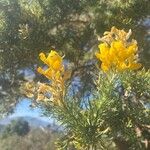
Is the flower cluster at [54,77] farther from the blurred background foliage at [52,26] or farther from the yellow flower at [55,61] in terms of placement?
the blurred background foliage at [52,26]

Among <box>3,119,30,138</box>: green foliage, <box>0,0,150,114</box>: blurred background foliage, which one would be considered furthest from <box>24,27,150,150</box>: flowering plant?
<box>3,119,30,138</box>: green foliage

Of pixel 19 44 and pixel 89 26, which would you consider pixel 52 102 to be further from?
pixel 89 26

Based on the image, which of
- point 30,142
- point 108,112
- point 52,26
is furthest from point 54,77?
point 30,142

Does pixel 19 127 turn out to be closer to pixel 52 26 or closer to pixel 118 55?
pixel 52 26

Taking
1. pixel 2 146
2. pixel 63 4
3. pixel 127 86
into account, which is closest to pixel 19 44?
pixel 63 4

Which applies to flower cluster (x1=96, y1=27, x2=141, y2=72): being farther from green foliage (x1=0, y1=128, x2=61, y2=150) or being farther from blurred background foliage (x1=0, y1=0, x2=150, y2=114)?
green foliage (x1=0, y1=128, x2=61, y2=150)

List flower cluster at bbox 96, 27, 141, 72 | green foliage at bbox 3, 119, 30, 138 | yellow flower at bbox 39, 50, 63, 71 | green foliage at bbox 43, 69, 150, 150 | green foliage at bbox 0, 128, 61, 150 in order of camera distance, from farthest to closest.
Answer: green foliage at bbox 3, 119, 30, 138
green foliage at bbox 0, 128, 61, 150
green foliage at bbox 43, 69, 150, 150
flower cluster at bbox 96, 27, 141, 72
yellow flower at bbox 39, 50, 63, 71
